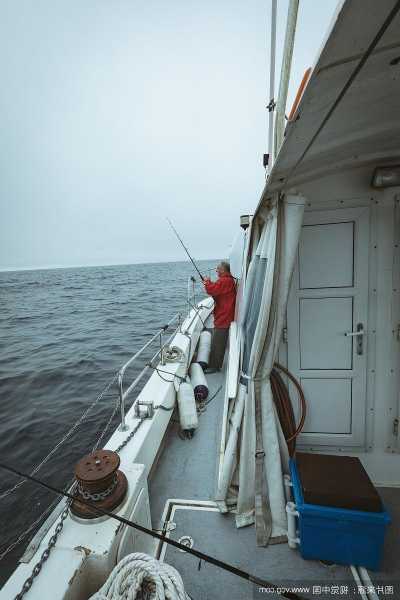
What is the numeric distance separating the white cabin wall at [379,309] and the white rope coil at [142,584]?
1.64 meters

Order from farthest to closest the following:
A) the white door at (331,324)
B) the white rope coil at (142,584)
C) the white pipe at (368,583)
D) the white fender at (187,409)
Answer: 1. the white fender at (187,409)
2. the white door at (331,324)
3. the white pipe at (368,583)
4. the white rope coil at (142,584)

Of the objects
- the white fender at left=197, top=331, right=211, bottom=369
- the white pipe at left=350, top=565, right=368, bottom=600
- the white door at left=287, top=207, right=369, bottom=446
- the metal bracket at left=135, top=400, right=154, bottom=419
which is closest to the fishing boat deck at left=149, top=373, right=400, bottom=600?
the white pipe at left=350, top=565, right=368, bottom=600

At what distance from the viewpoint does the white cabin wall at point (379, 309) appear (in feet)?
6.97

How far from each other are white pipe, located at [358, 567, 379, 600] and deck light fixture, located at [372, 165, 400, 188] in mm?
2617

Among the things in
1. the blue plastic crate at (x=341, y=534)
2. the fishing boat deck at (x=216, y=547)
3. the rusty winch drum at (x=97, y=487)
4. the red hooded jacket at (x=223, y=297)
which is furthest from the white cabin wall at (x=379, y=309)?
the red hooded jacket at (x=223, y=297)

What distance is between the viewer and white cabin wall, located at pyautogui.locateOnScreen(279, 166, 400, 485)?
2123mm

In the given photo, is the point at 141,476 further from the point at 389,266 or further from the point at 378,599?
the point at 389,266

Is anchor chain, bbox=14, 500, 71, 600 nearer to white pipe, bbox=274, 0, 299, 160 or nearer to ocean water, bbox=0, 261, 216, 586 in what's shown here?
ocean water, bbox=0, 261, 216, 586

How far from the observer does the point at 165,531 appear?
2031 millimetres

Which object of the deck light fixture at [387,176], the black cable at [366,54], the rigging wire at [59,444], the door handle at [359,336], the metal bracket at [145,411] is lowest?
the rigging wire at [59,444]

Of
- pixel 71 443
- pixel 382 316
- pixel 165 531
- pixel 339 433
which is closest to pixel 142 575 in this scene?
pixel 165 531

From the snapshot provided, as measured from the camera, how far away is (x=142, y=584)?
122 cm

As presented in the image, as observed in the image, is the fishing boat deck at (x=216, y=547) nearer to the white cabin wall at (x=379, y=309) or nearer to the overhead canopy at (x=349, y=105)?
the white cabin wall at (x=379, y=309)

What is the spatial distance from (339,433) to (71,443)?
12.7 ft
